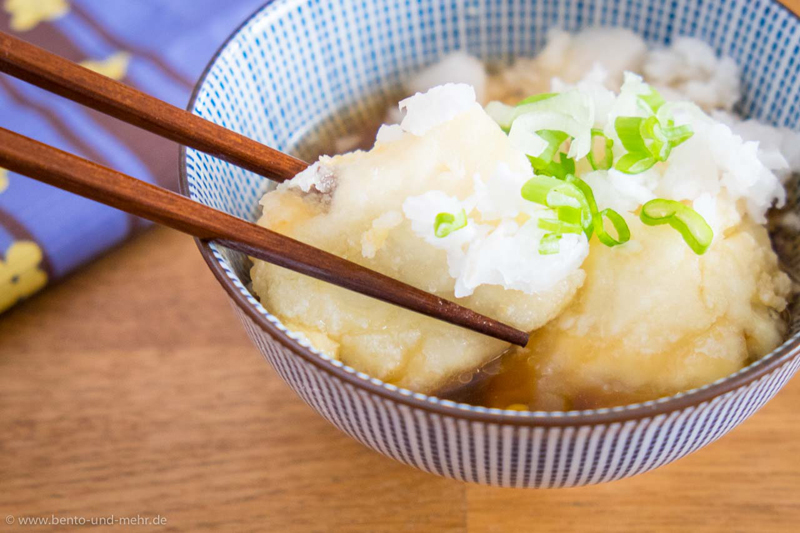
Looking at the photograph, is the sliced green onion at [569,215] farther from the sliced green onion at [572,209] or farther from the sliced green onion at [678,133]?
the sliced green onion at [678,133]

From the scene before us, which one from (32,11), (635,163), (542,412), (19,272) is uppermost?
(635,163)

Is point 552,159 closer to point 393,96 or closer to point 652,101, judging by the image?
point 652,101

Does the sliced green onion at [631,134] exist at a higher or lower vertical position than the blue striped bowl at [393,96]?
higher

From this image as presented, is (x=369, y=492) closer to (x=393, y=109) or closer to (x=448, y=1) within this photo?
(x=393, y=109)

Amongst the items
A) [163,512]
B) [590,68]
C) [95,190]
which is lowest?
[163,512]

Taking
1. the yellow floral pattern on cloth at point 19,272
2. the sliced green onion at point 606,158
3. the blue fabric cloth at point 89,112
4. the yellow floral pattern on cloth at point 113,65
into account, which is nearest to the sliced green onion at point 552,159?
the sliced green onion at point 606,158

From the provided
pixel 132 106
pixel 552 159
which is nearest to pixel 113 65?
pixel 132 106

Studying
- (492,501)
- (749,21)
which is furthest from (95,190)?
(749,21)
